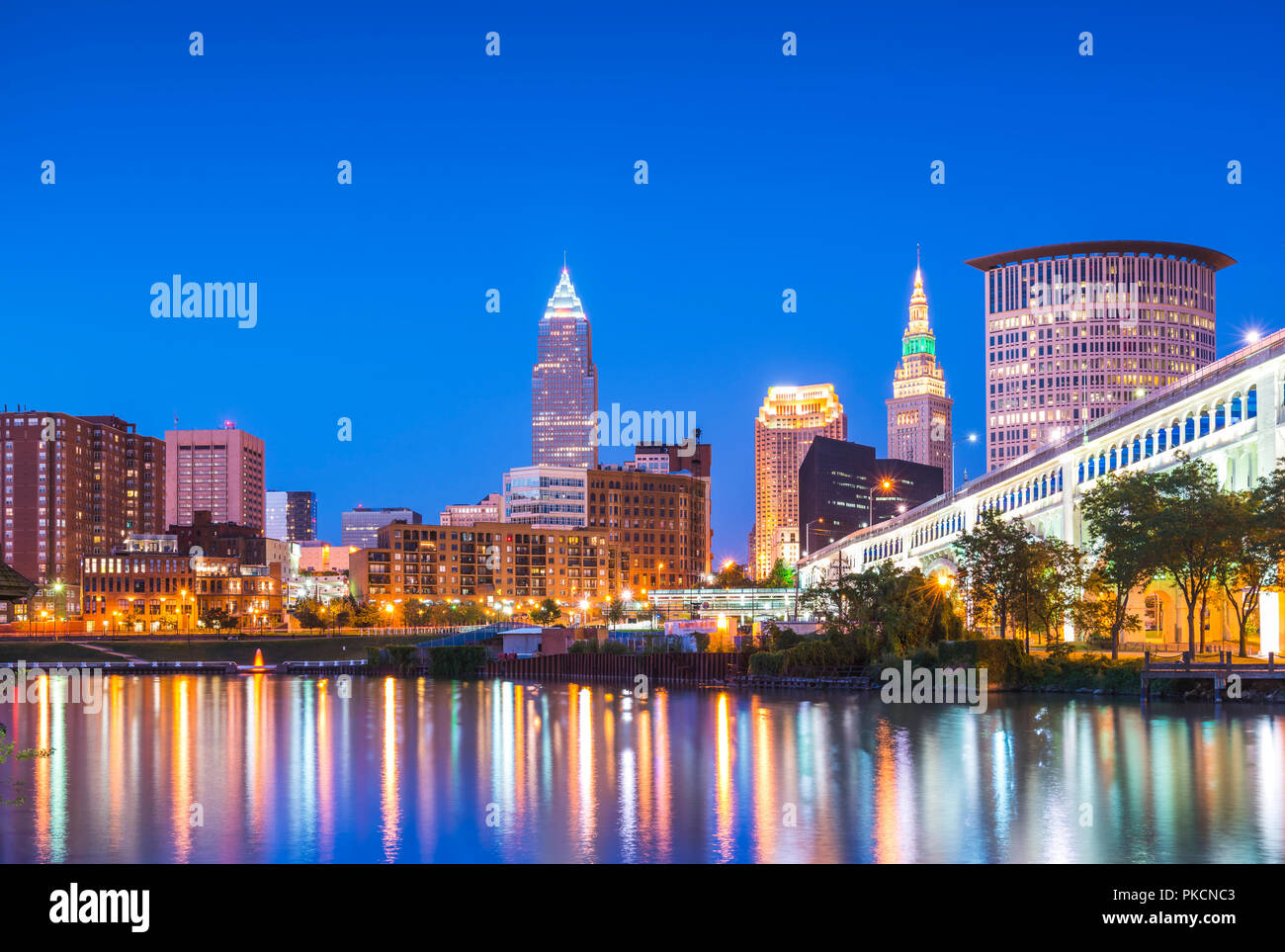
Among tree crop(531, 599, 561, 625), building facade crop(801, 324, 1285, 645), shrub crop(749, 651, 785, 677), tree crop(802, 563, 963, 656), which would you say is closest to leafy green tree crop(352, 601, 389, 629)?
tree crop(531, 599, 561, 625)

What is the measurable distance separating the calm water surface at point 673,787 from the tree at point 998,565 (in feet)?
34.1

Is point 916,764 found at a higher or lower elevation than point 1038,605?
lower

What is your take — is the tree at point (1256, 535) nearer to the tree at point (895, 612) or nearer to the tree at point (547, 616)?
the tree at point (895, 612)

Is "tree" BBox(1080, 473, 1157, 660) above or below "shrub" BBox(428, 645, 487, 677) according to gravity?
above

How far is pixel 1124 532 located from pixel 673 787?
39.5 meters

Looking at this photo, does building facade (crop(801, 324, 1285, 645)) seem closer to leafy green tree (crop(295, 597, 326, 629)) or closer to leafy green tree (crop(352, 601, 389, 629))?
leafy green tree (crop(352, 601, 389, 629))

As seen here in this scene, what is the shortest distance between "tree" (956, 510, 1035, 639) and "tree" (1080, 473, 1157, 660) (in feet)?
17.1

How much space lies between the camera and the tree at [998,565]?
78375 millimetres

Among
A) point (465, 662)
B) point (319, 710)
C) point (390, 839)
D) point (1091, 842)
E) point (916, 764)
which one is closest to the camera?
point (1091, 842)

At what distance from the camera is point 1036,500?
331 feet

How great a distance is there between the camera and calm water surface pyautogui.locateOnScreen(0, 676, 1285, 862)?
1202 inches
